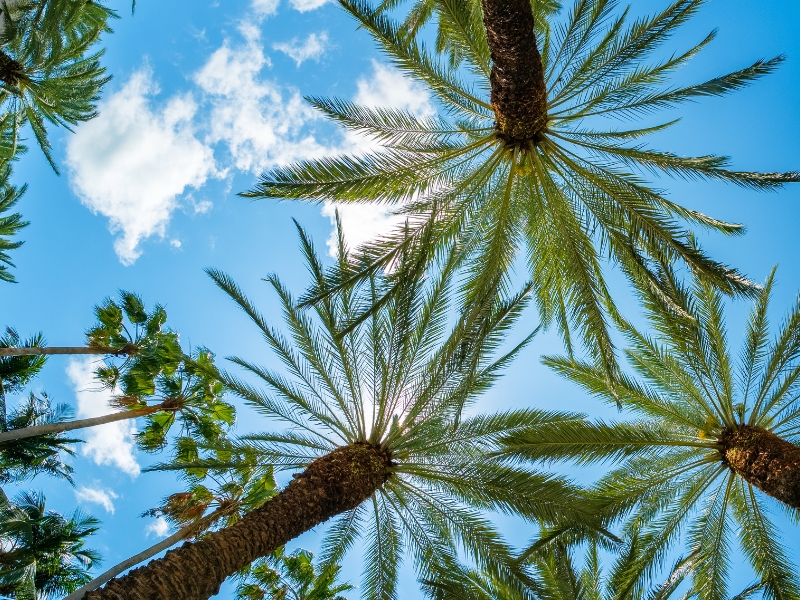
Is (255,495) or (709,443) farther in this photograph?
(709,443)

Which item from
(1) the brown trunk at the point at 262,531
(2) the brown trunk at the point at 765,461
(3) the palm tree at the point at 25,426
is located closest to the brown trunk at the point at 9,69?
(3) the palm tree at the point at 25,426

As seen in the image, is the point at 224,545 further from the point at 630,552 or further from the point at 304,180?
the point at 630,552

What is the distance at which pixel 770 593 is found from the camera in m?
6.66

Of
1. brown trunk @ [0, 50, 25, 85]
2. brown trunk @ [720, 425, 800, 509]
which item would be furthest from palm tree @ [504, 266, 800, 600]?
brown trunk @ [0, 50, 25, 85]

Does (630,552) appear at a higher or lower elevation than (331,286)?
lower

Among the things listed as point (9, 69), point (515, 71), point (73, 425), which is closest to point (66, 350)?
point (73, 425)

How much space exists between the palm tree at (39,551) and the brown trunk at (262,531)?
2.72m

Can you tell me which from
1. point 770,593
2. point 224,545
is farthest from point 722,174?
point 224,545

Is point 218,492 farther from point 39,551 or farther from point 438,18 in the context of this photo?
point 438,18

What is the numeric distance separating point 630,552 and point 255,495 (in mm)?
4915

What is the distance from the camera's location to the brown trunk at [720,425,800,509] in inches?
238

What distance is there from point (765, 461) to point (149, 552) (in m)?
7.06

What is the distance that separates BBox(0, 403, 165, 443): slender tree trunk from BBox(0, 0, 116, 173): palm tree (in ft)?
17.3

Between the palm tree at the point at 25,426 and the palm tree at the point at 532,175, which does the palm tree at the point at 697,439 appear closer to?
the palm tree at the point at 532,175
